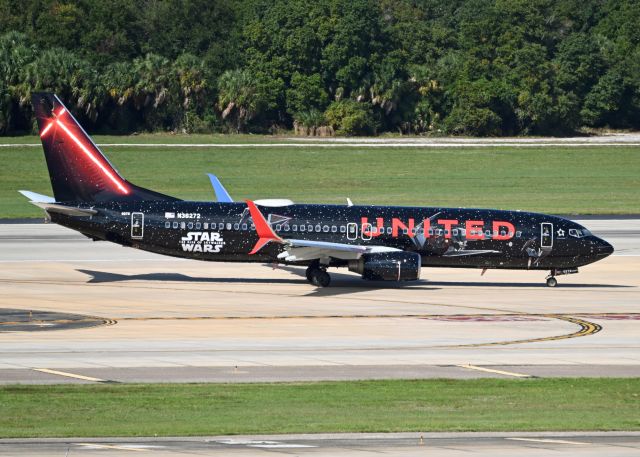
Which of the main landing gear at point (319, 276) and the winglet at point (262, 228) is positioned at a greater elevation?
the winglet at point (262, 228)

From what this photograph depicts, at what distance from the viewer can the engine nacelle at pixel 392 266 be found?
50250mm

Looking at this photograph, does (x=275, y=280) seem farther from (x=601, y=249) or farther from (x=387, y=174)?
(x=387, y=174)

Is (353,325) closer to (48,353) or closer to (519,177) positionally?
(48,353)

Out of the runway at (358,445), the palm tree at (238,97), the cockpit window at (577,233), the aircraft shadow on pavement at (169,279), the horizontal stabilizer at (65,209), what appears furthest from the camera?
the palm tree at (238,97)

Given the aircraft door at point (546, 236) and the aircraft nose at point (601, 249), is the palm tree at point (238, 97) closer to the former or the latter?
the aircraft door at point (546, 236)

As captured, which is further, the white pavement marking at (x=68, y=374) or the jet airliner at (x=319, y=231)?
the jet airliner at (x=319, y=231)

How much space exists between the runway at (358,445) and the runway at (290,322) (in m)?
7.20

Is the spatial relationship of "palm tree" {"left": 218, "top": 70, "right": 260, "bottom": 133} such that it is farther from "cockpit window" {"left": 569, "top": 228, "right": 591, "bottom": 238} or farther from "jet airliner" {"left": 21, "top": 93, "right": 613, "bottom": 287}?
"cockpit window" {"left": 569, "top": 228, "right": 591, "bottom": 238}

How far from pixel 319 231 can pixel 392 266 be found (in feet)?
14.3

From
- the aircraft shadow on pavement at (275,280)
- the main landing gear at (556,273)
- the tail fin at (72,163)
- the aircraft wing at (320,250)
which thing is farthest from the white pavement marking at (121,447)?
the main landing gear at (556,273)

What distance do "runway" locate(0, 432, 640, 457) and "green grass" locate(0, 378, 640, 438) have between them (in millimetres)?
568

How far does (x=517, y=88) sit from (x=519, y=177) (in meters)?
30.2

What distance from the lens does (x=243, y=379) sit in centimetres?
3231

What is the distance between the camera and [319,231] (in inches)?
2087
